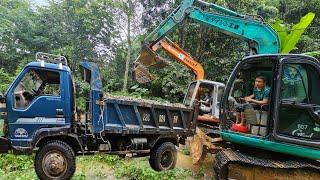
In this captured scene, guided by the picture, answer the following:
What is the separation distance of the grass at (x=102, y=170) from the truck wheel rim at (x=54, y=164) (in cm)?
70

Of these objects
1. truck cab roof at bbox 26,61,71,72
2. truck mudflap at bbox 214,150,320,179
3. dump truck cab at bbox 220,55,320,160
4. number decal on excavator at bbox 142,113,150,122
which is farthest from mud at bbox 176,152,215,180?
truck cab roof at bbox 26,61,71,72

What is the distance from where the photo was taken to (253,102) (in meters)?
5.48

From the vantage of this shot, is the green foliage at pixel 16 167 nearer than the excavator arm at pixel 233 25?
Yes

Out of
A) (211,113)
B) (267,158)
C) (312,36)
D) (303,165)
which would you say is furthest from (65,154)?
(312,36)

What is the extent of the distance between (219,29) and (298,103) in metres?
3.79

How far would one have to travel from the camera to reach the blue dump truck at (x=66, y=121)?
5645mm

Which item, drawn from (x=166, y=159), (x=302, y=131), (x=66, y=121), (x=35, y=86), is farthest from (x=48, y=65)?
(x=302, y=131)

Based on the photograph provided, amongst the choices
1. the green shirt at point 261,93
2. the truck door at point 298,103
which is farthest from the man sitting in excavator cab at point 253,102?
the truck door at point 298,103

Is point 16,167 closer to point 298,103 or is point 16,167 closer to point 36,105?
point 36,105

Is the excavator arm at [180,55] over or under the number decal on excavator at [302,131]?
over

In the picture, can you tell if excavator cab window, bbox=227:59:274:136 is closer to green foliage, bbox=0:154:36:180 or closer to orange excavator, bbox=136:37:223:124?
orange excavator, bbox=136:37:223:124

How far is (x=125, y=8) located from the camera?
18516 millimetres

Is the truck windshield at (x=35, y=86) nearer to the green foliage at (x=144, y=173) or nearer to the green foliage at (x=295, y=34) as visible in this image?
the green foliage at (x=144, y=173)

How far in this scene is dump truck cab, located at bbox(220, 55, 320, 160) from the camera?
4934 mm
